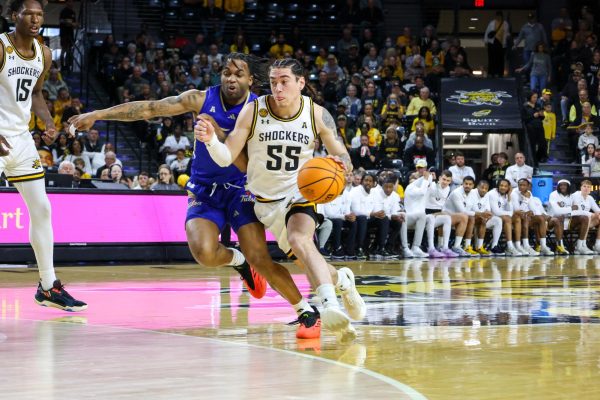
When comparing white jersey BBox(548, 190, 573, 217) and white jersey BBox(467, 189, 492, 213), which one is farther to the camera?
white jersey BBox(548, 190, 573, 217)

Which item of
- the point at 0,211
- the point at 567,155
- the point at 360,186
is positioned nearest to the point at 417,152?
the point at 360,186

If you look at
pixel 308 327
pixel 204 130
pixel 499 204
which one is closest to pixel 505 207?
pixel 499 204

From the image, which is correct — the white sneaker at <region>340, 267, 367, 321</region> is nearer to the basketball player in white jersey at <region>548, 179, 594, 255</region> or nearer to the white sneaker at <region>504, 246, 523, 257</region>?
the white sneaker at <region>504, 246, 523, 257</region>

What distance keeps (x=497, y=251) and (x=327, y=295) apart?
13728 millimetres

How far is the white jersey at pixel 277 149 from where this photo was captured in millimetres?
6648

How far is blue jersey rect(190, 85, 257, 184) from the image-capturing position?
7234 millimetres

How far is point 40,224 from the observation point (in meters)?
7.79

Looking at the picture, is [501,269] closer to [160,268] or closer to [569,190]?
[160,268]

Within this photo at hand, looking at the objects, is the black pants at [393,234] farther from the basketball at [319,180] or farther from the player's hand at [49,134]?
the basketball at [319,180]

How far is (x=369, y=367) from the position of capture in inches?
202

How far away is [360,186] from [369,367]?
12555 mm

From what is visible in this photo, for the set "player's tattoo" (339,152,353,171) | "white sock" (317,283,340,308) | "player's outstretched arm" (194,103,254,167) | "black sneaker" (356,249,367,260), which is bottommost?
"black sneaker" (356,249,367,260)

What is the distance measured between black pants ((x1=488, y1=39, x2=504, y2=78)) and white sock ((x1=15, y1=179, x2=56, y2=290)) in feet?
62.5

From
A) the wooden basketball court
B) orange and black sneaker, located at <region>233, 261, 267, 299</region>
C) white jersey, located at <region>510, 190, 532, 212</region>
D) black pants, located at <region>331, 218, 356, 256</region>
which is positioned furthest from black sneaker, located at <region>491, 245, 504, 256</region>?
orange and black sneaker, located at <region>233, 261, 267, 299</region>
